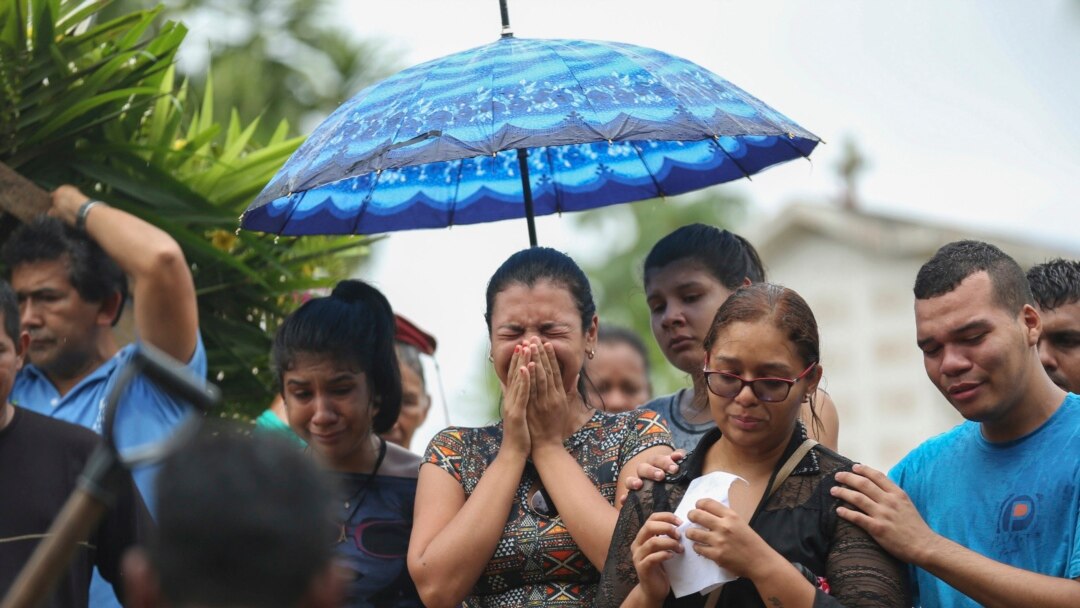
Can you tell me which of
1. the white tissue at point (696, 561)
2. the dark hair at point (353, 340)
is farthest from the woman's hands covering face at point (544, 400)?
the dark hair at point (353, 340)

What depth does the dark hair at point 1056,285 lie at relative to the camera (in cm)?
443

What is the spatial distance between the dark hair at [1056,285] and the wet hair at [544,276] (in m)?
1.35

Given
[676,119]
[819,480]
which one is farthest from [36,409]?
[819,480]

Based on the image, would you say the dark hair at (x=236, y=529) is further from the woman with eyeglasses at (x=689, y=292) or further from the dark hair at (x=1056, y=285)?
the dark hair at (x=1056, y=285)

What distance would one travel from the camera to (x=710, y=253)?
4992 mm

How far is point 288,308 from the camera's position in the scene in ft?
19.9

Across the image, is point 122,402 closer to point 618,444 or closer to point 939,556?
point 618,444

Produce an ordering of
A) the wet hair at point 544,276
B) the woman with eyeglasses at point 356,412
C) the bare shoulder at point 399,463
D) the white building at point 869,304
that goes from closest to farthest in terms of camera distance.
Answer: the wet hair at point 544,276
the woman with eyeglasses at point 356,412
the bare shoulder at point 399,463
the white building at point 869,304

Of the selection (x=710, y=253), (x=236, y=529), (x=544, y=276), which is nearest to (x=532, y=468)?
(x=544, y=276)

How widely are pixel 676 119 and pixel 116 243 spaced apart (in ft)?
7.03

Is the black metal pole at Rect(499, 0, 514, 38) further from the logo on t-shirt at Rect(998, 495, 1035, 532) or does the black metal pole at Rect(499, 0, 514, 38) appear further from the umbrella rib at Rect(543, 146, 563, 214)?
the logo on t-shirt at Rect(998, 495, 1035, 532)

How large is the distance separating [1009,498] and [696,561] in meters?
0.89

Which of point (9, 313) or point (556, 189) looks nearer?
point (9, 313)

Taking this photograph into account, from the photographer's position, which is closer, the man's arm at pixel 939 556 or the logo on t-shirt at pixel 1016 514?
the man's arm at pixel 939 556
